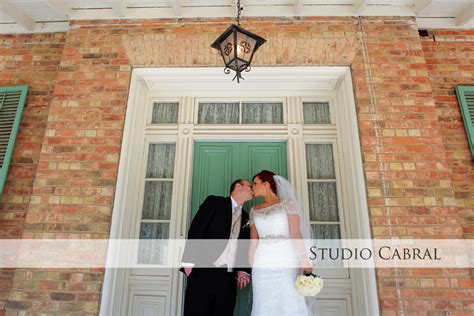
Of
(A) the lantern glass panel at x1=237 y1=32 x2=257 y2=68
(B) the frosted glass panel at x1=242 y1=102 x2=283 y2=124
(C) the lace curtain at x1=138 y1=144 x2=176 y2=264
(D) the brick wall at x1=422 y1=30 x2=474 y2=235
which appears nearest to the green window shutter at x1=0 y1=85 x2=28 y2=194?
(C) the lace curtain at x1=138 y1=144 x2=176 y2=264

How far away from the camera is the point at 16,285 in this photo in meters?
3.00

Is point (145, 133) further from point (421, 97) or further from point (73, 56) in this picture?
point (421, 97)

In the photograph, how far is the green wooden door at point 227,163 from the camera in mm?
3635

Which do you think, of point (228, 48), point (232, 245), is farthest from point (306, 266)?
point (228, 48)

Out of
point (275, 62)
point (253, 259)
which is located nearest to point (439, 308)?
point (253, 259)

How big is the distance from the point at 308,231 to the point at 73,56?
126 inches

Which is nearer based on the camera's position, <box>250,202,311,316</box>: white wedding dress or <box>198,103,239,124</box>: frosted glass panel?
<box>250,202,311,316</box>: white wedding dress

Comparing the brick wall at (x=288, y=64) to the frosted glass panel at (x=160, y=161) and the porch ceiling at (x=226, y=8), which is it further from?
the frosted glass panel at (x=160, y=161)

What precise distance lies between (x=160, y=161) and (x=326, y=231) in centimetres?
200

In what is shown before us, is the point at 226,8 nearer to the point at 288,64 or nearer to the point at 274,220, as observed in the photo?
the point at 288,64

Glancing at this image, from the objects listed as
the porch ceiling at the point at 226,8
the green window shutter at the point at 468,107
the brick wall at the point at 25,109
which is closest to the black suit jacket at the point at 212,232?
the brick wall at the point at 25,109

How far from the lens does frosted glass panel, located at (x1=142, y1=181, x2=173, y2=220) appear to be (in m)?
3.62

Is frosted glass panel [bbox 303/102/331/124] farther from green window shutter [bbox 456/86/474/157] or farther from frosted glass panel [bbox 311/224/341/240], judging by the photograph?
green window shutter [bbox 456/86/474/157]

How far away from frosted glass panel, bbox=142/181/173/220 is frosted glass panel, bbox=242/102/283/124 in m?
1.20
